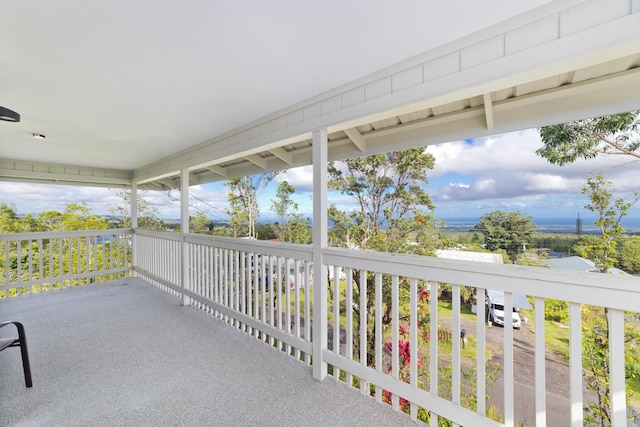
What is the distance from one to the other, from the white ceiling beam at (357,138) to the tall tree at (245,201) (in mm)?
2077

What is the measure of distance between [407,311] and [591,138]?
2339 millimetres

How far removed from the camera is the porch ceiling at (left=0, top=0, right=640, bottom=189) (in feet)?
4.14

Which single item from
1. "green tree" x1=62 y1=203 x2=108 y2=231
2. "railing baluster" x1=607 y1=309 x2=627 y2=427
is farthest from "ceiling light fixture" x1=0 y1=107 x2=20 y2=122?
"green tree" x1=62 y1=203 x2=108 y2=231

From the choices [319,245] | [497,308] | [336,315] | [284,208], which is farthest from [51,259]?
[497,308]

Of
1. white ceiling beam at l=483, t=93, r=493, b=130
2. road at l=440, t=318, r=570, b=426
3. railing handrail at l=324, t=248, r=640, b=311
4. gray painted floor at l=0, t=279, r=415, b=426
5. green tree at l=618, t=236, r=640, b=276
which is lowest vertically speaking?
gray painted floor at l=0, t=279, r=415, b=426

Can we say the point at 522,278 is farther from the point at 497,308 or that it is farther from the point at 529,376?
the point at 529,376

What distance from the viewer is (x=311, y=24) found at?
139cm

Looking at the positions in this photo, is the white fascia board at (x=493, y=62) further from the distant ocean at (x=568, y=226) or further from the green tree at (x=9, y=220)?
the green tree at (x=9, y=220)

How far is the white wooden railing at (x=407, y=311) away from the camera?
132 centimetres

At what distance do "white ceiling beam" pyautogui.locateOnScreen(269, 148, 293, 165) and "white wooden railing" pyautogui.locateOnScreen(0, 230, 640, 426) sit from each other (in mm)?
1110

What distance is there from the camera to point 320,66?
179 cm

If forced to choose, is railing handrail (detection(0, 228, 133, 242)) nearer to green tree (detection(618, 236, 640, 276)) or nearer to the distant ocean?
the distant ocean

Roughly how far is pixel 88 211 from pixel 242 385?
9033mm

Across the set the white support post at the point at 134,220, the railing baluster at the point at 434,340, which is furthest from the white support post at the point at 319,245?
the white support post at the point at 134,220
